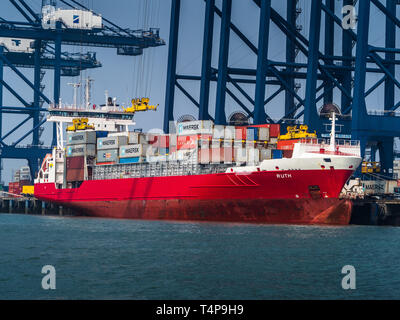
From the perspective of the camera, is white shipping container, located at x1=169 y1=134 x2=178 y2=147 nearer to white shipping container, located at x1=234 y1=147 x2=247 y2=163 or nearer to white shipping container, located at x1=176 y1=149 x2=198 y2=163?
white shipping container, located at x1=176 y1=149 x2=198 y2=163

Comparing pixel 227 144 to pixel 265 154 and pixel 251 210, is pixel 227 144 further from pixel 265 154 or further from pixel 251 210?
pixel 251 210

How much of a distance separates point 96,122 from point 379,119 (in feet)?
94.6

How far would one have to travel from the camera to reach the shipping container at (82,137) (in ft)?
220

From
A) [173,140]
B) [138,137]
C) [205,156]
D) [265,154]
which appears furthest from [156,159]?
[265,154]

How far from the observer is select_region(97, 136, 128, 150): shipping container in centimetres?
6466

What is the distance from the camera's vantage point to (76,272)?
102ft

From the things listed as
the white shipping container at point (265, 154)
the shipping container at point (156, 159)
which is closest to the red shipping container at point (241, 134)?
the white shipping container at point (265, 154)

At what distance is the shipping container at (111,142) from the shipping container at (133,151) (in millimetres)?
542

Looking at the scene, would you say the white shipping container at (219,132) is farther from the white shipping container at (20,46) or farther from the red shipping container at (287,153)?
the white shipping container at (20,46)

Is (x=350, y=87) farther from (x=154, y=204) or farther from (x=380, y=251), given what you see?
(x=380, y=251)

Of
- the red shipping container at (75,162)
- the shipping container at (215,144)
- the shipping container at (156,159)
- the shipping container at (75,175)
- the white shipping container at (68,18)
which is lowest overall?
the shipping container at (75,175)

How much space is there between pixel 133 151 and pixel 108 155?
10.5ft
